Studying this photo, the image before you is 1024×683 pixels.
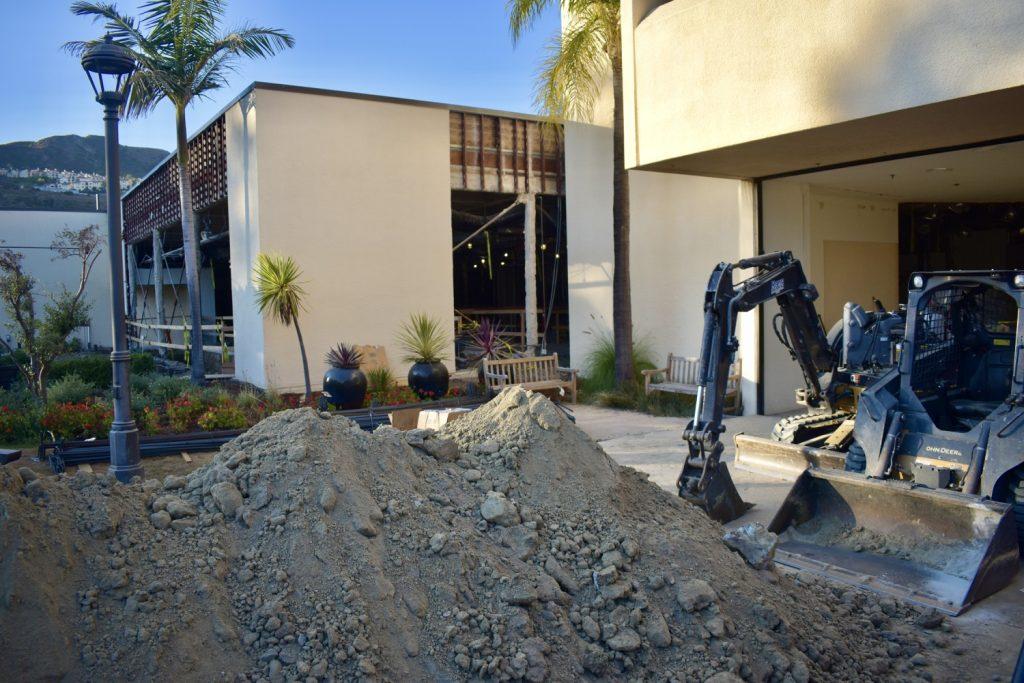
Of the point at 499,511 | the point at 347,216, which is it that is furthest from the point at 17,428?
the point at 499,511

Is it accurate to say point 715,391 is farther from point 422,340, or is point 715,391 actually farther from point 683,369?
point 422,340

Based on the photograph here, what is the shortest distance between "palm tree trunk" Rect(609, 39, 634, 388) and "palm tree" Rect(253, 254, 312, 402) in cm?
524

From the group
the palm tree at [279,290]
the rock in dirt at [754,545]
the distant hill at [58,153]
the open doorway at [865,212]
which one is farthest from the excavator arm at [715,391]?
the distant hill at [58,153]

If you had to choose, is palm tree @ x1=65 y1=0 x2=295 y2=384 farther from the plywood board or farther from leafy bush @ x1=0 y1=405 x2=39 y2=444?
the plywood board

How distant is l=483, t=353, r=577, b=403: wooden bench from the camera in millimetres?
12961

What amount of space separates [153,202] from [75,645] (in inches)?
859

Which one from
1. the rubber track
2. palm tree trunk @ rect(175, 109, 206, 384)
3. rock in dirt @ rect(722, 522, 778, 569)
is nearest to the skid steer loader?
the rubber track

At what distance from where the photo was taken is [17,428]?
1046 centimetres

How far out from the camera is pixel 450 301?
15984 millimetres

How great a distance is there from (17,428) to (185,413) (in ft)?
7.38

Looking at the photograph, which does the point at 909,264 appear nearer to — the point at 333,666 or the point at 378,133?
the point at 378,133

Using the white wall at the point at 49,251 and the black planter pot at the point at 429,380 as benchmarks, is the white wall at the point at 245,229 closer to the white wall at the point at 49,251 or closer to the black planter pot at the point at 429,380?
the black planter pot at the point at 429,380

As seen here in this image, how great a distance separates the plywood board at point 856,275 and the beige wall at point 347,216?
708 centimetres

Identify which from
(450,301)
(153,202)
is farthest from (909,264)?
(153,202)
